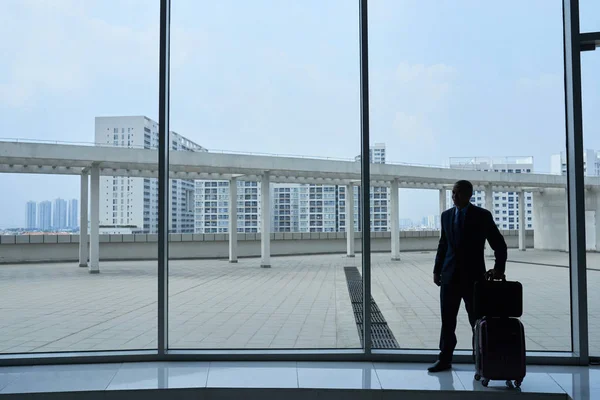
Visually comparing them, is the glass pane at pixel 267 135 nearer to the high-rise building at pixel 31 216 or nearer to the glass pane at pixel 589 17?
the high-rise building at pixel 31 216

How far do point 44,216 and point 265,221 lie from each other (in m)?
8.37

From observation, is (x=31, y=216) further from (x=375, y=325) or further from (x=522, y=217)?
(x=522, y=217)

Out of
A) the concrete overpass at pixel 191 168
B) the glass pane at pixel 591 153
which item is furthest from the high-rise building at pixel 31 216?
the glass pane at pixel 591 153

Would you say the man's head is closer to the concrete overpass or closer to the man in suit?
the man in suit

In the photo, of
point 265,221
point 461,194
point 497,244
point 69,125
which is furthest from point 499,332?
point 265,221

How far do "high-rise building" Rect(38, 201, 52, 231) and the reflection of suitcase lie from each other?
4.56 meters

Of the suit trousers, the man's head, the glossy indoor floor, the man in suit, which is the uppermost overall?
the man's head

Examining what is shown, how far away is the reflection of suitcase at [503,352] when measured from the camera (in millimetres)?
2723

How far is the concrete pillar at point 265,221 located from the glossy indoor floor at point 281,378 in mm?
9571

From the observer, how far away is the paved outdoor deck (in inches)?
188

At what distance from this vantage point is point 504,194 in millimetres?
5105

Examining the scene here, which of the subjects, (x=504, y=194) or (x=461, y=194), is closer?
(x=461, y=194)

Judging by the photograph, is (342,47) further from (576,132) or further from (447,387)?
(447,387)

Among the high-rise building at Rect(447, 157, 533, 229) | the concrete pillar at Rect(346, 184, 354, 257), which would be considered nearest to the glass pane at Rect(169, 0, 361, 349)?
the concrete pillar at Rect(346, 184, 354, 257)
